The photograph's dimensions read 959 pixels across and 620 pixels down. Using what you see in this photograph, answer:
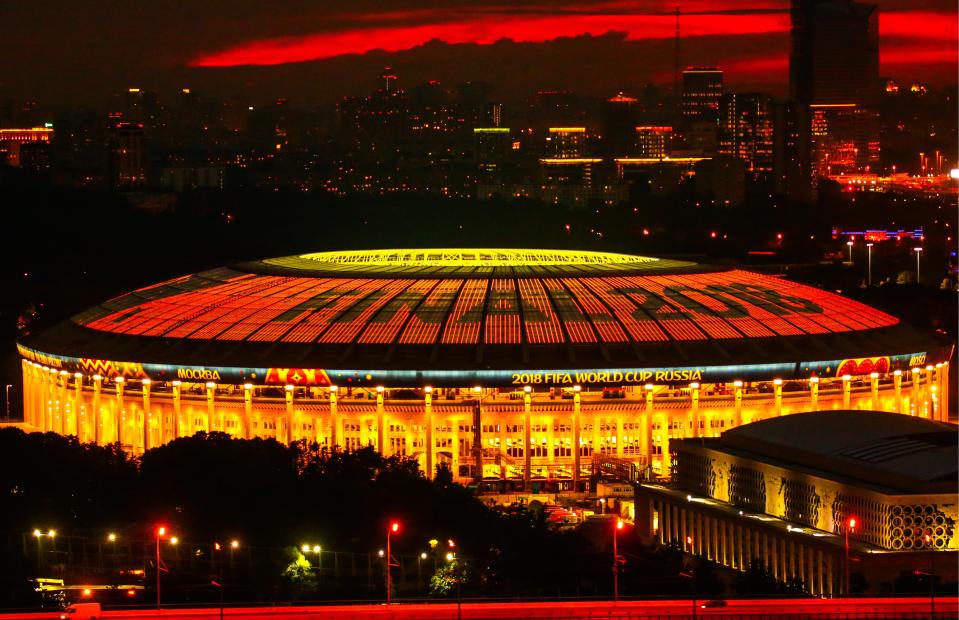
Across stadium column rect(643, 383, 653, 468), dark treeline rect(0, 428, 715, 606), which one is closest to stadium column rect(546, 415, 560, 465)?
stadium column rect(643, 383, 653, 468)

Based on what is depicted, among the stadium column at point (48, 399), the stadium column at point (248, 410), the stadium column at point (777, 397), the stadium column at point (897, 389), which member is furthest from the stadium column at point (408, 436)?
the stadium column at point (897, 389)

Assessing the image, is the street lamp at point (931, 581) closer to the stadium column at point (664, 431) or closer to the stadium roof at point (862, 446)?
the stadium roof at point (862, 446)

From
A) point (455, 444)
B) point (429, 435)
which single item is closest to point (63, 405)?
point (429, 435)

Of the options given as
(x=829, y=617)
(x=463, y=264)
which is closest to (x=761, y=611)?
(x=829, y=617)

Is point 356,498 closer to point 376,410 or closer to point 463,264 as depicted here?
point 376,410

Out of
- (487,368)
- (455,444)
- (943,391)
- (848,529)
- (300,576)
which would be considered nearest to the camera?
(300,576)

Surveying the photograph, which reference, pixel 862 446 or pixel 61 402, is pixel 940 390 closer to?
pixel 862 446
